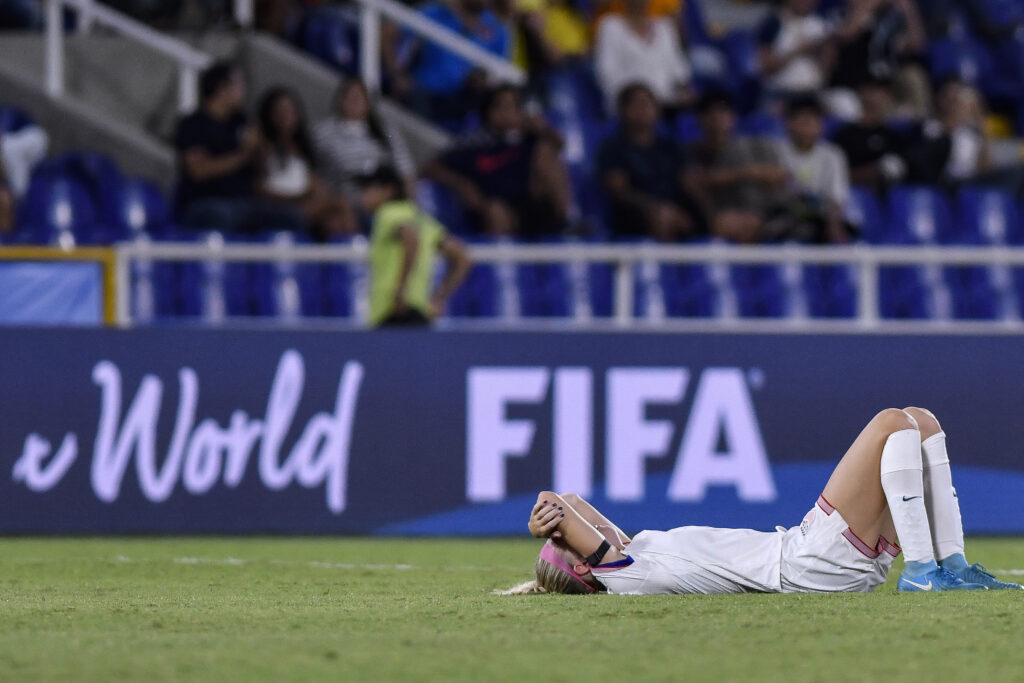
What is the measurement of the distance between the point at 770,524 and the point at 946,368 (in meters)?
1.41

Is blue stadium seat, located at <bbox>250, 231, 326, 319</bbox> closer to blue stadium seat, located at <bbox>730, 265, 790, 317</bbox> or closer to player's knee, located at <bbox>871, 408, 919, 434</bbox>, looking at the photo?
blue stadium seat, located at <bbox>730, 265, 790, 317</bbox>

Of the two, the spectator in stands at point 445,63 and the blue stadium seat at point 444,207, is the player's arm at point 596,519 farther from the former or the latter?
the spectator in stands at point 445,63

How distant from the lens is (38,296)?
32.9 feet

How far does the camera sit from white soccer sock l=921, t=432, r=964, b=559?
6.20m

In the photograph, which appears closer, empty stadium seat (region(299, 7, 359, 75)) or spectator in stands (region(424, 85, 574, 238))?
spectator in stands (region(424, 85, 574, 238))

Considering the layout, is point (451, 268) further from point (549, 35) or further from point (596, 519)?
point (549, 35)

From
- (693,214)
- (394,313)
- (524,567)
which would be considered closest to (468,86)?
(693,214)

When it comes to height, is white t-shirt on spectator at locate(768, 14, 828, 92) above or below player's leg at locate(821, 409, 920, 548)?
above

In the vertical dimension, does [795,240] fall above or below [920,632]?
above

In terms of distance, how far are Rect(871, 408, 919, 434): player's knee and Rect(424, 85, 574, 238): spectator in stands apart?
605cm

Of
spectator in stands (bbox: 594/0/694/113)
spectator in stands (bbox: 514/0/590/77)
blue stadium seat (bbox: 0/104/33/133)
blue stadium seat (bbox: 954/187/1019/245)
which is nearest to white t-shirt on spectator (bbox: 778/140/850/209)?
blue stadium seat (bbox: 954/187/1019/245)

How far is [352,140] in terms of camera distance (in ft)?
41.4

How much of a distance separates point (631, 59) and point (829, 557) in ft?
28.9

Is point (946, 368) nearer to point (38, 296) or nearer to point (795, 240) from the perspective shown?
point (795, 240)
